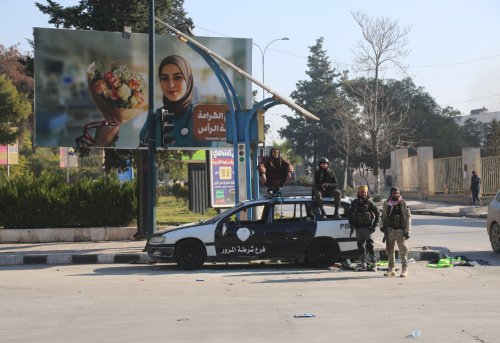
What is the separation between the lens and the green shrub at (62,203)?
21.1 meters

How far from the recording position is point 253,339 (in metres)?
7.57

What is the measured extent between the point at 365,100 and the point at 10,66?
34544 mm

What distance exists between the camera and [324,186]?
15.0 meters

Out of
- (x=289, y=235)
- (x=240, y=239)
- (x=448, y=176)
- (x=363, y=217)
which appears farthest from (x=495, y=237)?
(x=448, y=176)

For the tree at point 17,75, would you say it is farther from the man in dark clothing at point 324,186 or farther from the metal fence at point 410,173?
the man in dark clothing at point 324,186

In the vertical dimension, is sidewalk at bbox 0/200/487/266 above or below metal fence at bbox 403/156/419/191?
below

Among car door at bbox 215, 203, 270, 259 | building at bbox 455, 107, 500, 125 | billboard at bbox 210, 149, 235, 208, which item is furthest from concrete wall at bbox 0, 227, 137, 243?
building at bbox 455, 107, 500, 125

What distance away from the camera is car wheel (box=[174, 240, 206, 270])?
575 inches

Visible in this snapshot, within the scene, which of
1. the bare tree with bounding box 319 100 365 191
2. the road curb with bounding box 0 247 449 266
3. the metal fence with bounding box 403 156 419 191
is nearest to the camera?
the road curb with bounding box 0 247 449 266

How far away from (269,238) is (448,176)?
1199 inches

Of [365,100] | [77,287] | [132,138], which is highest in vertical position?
[365,100]

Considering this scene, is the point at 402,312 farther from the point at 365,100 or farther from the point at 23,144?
the point at 23,144

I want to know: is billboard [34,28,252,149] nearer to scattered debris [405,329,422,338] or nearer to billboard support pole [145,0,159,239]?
billboard support pole [145,0,159,239]

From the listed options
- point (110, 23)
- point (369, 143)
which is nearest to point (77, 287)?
point (110, 23)
